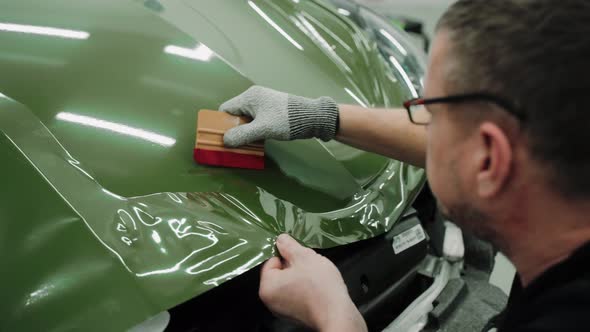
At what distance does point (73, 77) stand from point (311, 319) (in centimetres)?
58

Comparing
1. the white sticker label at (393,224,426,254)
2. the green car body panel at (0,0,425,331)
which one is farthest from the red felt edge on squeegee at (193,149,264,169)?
the white sticker label at (393,224,426,254)

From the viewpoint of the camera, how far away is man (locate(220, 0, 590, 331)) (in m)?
0.60

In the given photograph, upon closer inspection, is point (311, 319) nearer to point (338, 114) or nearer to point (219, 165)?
point (219, 165)

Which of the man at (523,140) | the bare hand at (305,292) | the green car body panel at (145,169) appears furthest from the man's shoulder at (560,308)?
the green car body panel at (145,169)

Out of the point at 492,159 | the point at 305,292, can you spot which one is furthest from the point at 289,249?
the point at 492,159

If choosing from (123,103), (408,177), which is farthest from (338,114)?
(123,103)

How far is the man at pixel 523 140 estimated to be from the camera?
23.6 inches

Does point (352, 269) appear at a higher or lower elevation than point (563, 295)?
lower

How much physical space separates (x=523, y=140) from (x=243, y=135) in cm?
52

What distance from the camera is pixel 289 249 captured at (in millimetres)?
881

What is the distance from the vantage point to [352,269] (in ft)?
3.47

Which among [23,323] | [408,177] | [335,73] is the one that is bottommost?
[23,323]

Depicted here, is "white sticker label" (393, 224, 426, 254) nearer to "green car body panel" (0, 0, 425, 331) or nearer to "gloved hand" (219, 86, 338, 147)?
"green car body panel" (0, 0, 425, 331)

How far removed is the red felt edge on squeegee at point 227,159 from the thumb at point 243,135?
0.07ft
